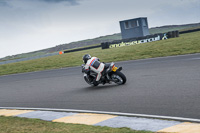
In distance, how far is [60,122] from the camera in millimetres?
6762

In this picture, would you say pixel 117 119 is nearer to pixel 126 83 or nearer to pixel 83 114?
pixel 83 114

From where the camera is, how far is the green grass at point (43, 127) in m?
5.61

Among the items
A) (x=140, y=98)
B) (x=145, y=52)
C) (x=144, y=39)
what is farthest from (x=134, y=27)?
(x=140, y=98)

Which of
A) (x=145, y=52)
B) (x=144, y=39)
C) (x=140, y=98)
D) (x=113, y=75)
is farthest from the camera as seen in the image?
(x=144, y=39)

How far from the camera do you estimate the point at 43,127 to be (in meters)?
6.36

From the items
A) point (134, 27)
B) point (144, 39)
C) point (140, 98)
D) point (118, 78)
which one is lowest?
point (140, 98)

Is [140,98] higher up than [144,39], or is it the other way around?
[144,39]

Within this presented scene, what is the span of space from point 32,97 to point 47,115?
3.71 meters

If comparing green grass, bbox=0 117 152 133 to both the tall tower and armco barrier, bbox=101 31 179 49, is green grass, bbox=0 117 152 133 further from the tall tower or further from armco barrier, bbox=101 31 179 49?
the tall tower

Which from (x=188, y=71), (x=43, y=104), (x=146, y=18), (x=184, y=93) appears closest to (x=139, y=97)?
(x=184, y=93)

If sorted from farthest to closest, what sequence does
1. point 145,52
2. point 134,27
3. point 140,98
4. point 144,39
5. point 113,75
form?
point 134,27 → point 144,39 → point 145,52 → point 113,75 → point 140,98

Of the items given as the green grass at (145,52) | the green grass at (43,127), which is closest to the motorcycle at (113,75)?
the green grass at (43,127)

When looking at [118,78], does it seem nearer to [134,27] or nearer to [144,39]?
[144,39]

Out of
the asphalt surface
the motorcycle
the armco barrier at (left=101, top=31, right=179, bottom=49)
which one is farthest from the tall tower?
the motorcycle
